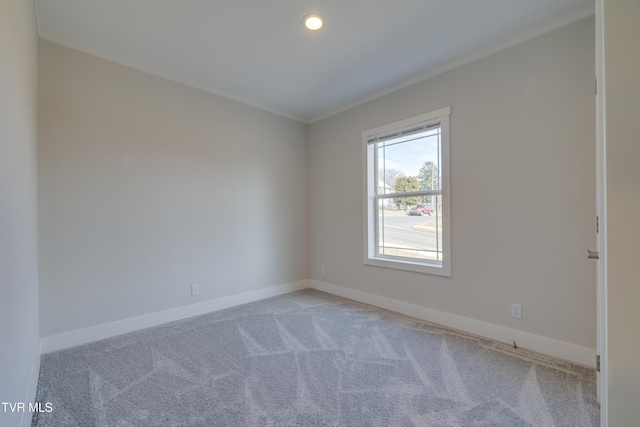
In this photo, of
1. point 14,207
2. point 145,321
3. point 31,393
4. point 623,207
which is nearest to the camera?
point 623,207

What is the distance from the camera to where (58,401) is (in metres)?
1.75

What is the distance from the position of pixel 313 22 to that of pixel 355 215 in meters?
2.27

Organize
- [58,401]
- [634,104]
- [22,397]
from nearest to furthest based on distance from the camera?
[634,104], [22,397], [58,401]

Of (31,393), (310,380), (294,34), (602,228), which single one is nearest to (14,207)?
(31,393)

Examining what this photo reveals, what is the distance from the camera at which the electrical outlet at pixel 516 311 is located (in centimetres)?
245

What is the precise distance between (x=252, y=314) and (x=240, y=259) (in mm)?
745

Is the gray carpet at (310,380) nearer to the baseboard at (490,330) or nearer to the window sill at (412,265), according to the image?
the baseboard at (490,330)

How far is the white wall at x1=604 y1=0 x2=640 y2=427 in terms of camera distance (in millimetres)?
941

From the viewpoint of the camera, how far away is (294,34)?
241cm

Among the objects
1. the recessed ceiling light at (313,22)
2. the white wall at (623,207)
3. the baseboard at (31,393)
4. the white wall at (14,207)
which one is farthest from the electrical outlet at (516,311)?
the baseboard at (31,393)

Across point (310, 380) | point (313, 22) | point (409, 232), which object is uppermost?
point (313, 22)

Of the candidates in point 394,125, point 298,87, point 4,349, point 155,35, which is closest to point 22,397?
point 4,349

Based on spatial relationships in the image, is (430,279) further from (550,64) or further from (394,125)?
(550,64)

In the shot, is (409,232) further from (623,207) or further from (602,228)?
(623,207)
